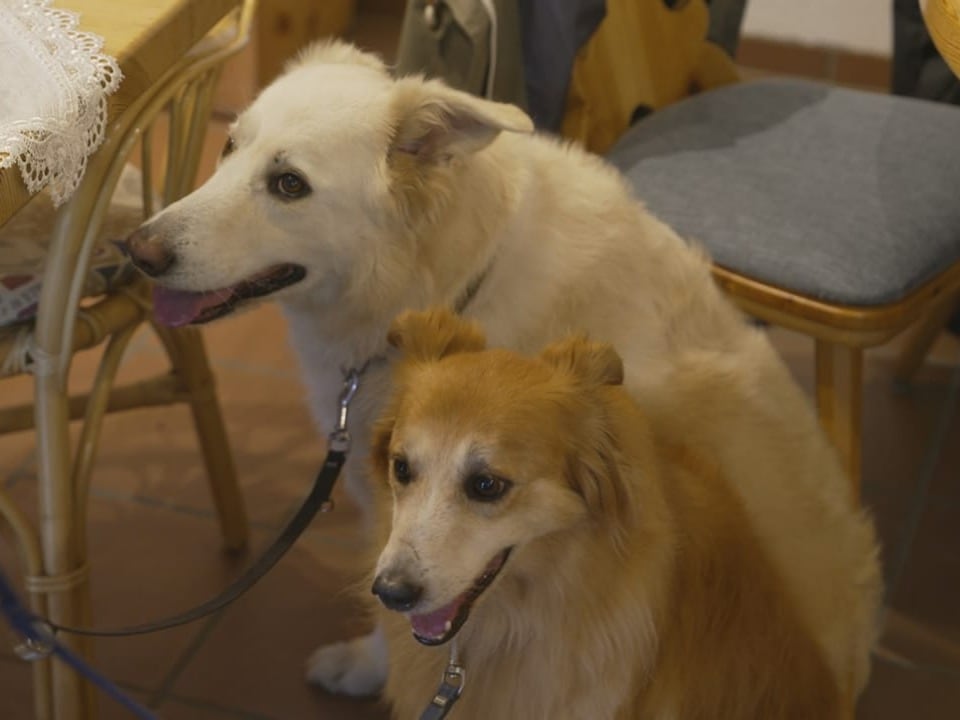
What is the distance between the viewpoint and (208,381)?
196 cm

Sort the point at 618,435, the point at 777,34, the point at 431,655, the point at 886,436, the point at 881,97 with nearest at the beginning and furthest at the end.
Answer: the point at 618,435 < the point at 431,655 < the point at 881,97 < the point at 886,436 < the point at 777,34

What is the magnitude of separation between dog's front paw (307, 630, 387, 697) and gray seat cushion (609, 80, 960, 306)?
745 mm

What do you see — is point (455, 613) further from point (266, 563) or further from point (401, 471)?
point (266, 563)

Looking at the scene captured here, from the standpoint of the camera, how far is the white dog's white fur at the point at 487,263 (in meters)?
1.47

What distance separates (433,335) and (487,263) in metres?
0.28

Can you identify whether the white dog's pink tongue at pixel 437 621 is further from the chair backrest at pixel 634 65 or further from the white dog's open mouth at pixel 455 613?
the chair backrest at pixel 634 65

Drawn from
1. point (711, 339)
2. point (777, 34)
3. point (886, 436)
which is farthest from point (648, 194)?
point (777, 34)

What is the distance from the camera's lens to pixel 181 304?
5.00 ft

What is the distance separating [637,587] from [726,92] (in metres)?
1.09

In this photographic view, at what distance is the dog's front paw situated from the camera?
6.14 feet

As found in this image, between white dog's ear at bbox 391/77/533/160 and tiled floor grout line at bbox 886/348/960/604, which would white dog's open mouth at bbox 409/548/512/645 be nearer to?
white dog's ear at bbox 391/77/533/160

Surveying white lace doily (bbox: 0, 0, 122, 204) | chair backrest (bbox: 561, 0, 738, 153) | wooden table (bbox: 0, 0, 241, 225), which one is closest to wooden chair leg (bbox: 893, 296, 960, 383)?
chair backrest (bbox: 561, 0, 738, 153)

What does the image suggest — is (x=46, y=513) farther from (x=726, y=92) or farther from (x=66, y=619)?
(x=726, y=92)

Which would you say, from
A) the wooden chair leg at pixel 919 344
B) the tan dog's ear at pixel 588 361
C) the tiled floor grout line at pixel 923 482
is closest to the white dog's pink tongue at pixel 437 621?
the tan dog's ear at pixel 588 361
